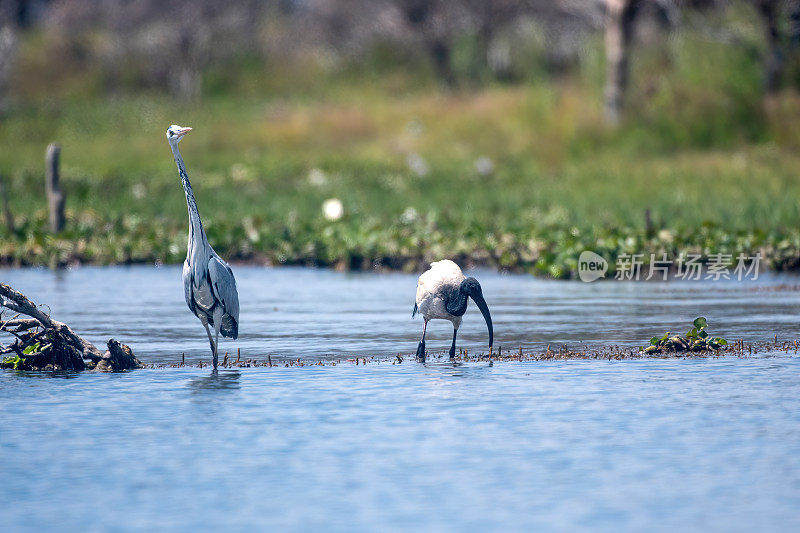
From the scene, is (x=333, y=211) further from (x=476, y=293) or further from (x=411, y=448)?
(x=411, y=448)

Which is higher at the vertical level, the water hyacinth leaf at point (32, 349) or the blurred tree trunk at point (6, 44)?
the blurred tree trunk at point (6, 44)

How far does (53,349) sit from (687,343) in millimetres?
5377

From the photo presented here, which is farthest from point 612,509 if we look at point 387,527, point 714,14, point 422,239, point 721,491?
point 714,14

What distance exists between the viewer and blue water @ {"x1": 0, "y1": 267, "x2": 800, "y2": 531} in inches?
294

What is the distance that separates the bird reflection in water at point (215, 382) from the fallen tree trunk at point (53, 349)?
2.34ft

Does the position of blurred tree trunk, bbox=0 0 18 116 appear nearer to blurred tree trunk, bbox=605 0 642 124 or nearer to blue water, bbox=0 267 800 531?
blurred tree trunk, bbox=605 0 642 124

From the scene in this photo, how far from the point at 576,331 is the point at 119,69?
47.1 m

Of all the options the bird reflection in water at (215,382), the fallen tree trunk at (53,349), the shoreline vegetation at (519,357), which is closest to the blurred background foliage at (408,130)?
the shoreline vegetation at (519,357)

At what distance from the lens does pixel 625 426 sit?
9430 mm

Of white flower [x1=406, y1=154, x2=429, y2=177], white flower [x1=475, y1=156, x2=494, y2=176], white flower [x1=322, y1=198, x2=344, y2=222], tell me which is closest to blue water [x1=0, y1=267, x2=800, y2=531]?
white flower [x1=322, y1=198, x2=344, y2=222]

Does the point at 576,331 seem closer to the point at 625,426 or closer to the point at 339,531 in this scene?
the point at 625,426

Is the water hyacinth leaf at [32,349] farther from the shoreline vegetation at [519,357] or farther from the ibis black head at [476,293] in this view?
the ibis black head at [476,293]

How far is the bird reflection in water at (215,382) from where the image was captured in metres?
10.8

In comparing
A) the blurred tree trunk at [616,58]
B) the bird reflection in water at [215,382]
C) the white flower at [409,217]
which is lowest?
the bird reflection in water at [215,382]
